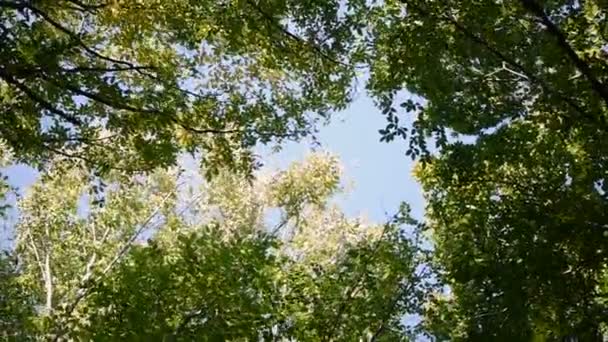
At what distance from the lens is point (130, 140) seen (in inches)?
269

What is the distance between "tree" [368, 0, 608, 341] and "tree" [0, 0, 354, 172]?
80 centimetres

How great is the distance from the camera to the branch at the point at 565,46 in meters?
5.02

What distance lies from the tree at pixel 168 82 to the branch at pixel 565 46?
173 cm

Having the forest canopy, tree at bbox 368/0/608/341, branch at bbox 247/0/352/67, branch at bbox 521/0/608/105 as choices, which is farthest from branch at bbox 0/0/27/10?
branch at bbox 521/0/608/105

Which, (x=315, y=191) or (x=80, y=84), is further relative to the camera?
(x=315, y=191)

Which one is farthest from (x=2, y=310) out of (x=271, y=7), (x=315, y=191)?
(x=315, y=191)

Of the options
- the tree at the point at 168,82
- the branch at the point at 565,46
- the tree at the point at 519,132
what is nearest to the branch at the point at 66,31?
the tree at the point at 168,82

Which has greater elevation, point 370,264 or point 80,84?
point 80,84

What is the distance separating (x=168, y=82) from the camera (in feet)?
23.1

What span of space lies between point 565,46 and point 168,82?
151 inches

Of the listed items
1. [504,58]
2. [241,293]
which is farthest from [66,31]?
[504,58]

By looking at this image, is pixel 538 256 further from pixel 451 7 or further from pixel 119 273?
Result: pixel 119 273

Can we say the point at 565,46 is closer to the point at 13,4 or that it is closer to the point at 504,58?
the point at 504,58

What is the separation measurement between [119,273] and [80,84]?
1.99m
